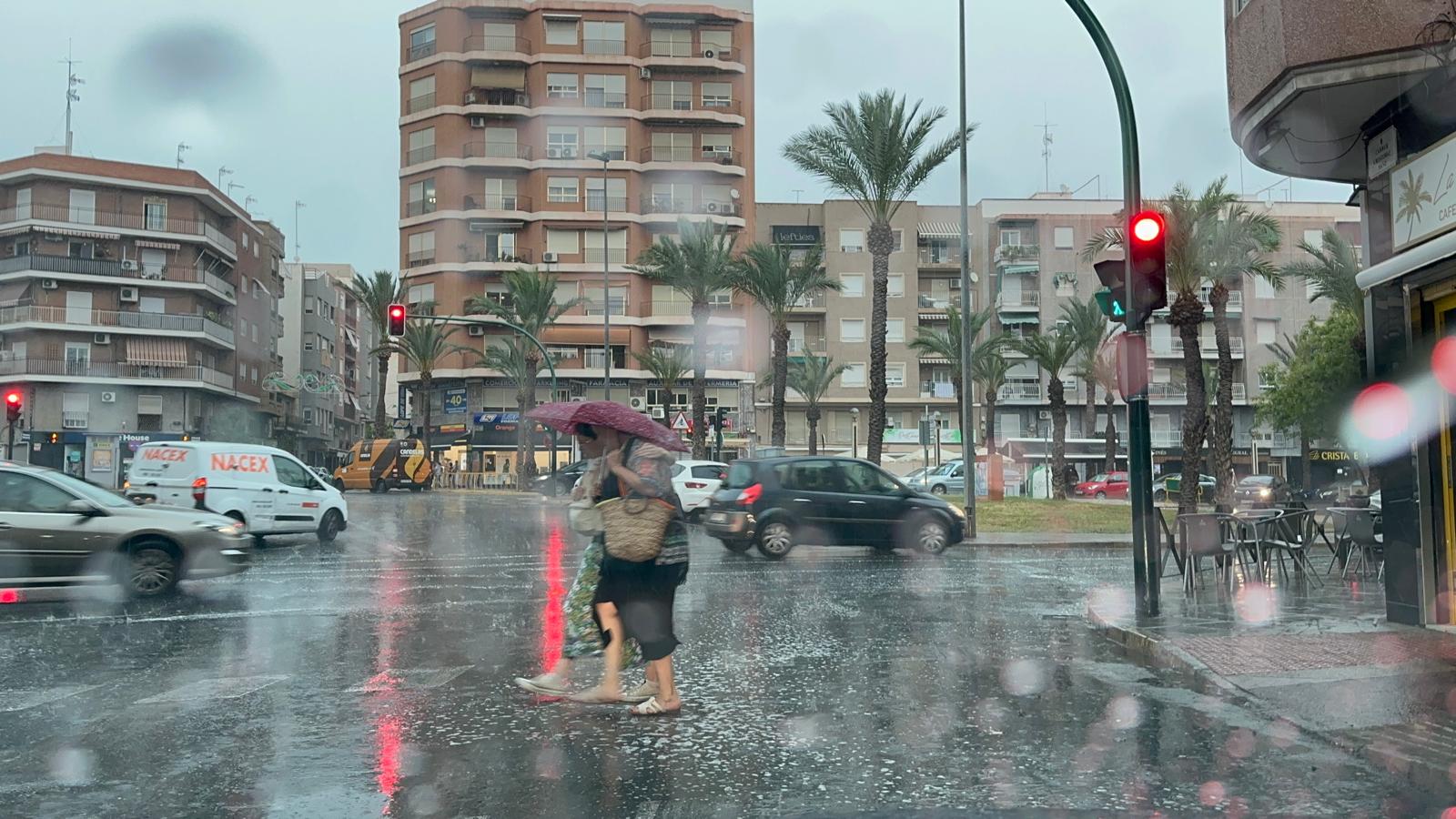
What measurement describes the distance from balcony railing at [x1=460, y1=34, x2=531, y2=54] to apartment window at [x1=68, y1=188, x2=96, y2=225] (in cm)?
2096

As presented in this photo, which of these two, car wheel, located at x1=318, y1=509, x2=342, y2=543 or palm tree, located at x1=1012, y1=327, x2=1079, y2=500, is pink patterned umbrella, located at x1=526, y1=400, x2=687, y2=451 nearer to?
car wheel, located at x1=318, y1=509, x2=342, y2=543

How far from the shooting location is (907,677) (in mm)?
7883

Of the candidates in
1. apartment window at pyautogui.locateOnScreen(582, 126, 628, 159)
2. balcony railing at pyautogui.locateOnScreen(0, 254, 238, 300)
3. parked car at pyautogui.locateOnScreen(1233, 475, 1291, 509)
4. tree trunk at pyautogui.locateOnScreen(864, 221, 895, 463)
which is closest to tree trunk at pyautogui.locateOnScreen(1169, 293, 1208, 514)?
parked car at pyautogui.locateOnScreen(1233, 475, 1291, 509)

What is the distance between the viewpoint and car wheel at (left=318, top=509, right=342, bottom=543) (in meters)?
21.4

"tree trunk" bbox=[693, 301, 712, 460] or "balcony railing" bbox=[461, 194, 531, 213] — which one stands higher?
"balcony railing" bbox=[461, 194, 531, 213]

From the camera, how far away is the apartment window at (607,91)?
6800 cm

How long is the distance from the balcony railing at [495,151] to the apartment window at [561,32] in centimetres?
598

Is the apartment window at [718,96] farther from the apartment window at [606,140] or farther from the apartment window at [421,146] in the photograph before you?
the apartment window at [421,146]

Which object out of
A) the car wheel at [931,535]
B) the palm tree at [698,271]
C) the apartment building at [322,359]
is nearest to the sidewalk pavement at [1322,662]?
the car wheel at [931,535]

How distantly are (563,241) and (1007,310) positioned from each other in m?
26.7

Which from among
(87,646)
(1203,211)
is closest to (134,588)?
(87,646)

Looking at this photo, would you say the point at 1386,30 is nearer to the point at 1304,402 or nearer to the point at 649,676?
the point at 649,676

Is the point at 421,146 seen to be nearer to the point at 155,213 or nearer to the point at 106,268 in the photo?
the point at 155,213

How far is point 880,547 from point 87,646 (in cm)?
1239
